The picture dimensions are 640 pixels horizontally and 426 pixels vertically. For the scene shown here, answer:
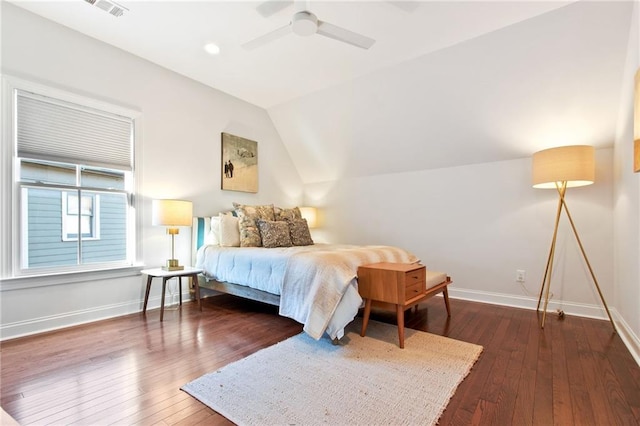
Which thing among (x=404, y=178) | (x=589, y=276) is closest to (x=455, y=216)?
(x=404, y=178)

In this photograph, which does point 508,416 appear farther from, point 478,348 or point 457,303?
point 457,303

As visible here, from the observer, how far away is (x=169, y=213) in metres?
3.12

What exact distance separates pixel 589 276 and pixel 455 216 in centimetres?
145

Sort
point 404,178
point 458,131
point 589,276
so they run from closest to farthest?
point 589,276 → point 458,131 → point 404,178

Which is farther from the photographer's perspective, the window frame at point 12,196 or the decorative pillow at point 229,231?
the decorative pillow at point 229,231

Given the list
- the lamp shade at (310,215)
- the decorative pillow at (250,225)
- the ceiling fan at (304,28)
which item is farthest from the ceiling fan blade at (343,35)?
the lamp shade at (310,215)

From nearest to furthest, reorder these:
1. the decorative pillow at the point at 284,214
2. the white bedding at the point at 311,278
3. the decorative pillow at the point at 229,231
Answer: the white bedding at the point at 311,278, the decorative pillow at the point at 229,231, the decorative pillow at the point at 284,214

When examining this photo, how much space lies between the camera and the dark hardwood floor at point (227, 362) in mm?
1491

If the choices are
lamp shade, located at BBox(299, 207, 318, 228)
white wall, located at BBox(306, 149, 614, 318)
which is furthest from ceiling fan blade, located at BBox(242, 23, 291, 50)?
lamp shade, located at BBox(299, 207, 318, 228)

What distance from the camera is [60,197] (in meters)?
2.81

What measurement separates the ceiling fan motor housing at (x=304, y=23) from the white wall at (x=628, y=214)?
90.3 inches

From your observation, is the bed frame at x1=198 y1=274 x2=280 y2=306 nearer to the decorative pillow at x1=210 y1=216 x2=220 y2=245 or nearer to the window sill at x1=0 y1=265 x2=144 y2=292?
the decorative pillow at x1=210 y1=216 x2=220 y2=245

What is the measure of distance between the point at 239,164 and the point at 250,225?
1217mm

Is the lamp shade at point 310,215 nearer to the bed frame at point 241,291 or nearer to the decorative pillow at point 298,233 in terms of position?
the decorative pillow at point 298,233
